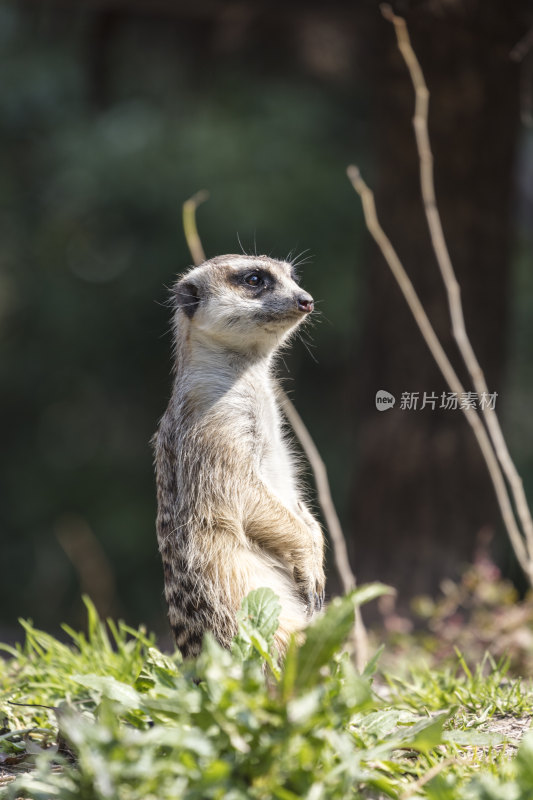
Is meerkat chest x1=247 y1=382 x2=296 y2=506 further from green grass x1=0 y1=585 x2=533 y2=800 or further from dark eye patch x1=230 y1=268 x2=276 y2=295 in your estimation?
green grass x1=0 y1=585 x2=533 y2=800

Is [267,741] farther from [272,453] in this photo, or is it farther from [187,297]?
[187,297]

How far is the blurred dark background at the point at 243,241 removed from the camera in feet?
18.5

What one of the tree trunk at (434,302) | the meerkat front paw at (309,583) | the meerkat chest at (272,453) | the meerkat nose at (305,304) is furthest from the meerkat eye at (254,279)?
the tree trunk at (434,302)

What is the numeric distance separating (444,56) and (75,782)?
4739mm

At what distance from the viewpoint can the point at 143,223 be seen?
11719mm

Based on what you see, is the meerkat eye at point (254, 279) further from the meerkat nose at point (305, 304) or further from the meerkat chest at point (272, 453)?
the meerkat chest at point (272, 453)

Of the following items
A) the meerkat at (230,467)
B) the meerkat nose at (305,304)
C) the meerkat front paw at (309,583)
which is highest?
the meerkat nose at (305,304)

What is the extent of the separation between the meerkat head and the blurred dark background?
8.15 feet

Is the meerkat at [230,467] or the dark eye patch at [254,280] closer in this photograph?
the meerkat at [230,467]

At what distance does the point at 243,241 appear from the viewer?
10.4 meters

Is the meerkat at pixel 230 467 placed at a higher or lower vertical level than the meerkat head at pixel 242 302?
lower

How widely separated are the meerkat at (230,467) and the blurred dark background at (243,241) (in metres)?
2.47

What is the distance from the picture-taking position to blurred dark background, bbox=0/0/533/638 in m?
5.64

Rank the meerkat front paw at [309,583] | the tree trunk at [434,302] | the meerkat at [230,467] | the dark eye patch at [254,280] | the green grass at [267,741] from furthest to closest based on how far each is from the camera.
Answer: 1. the tree trunk at [434,302]
2. the dark eye patch at [254,280]
3. the meerkat front paw at [309,583]
4. the meerkat at [230,467]
5. the green grass at [267,741]
